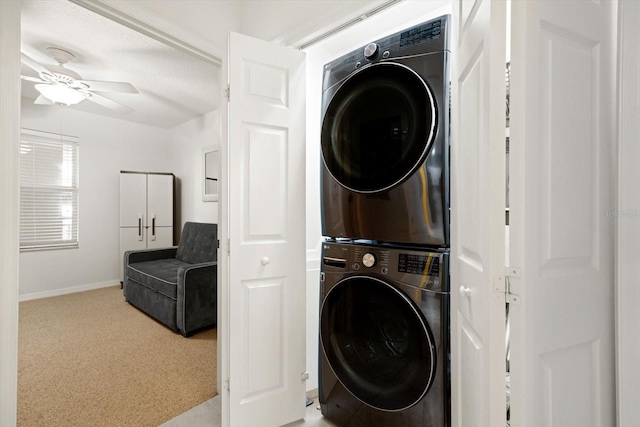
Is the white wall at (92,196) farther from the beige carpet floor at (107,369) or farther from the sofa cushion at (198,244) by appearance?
the sofa cushion at (198,244)

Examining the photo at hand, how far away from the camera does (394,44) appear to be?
Answer: 1357 mm

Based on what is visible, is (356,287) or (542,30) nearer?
(542,30)

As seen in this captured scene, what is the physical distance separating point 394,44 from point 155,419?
2.29m

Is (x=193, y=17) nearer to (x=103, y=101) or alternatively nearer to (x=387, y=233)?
(x=387, y=233)

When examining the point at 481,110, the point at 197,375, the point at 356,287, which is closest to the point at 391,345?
the point at 356,287

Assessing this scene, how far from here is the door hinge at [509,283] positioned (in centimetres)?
73

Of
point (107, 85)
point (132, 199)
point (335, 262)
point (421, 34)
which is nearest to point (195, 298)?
point (335, 262)

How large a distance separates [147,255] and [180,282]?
1.56 m

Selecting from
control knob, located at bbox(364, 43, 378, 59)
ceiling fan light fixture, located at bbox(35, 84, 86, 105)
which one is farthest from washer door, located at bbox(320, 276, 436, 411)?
ceiling fan light fixture, located at bbox(35, 84, 86, 105)

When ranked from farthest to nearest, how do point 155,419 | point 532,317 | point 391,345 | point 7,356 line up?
1. point 155,419
2. point 391,345
3. point 7,356
4. point 532,317

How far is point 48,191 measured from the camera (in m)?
4.21

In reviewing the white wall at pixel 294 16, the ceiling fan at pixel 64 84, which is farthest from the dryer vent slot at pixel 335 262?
the ceiling fan at pixel 64 84

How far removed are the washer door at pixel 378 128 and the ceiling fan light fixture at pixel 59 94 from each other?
2.83m

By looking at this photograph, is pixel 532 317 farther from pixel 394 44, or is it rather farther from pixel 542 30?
pixel 394 44
